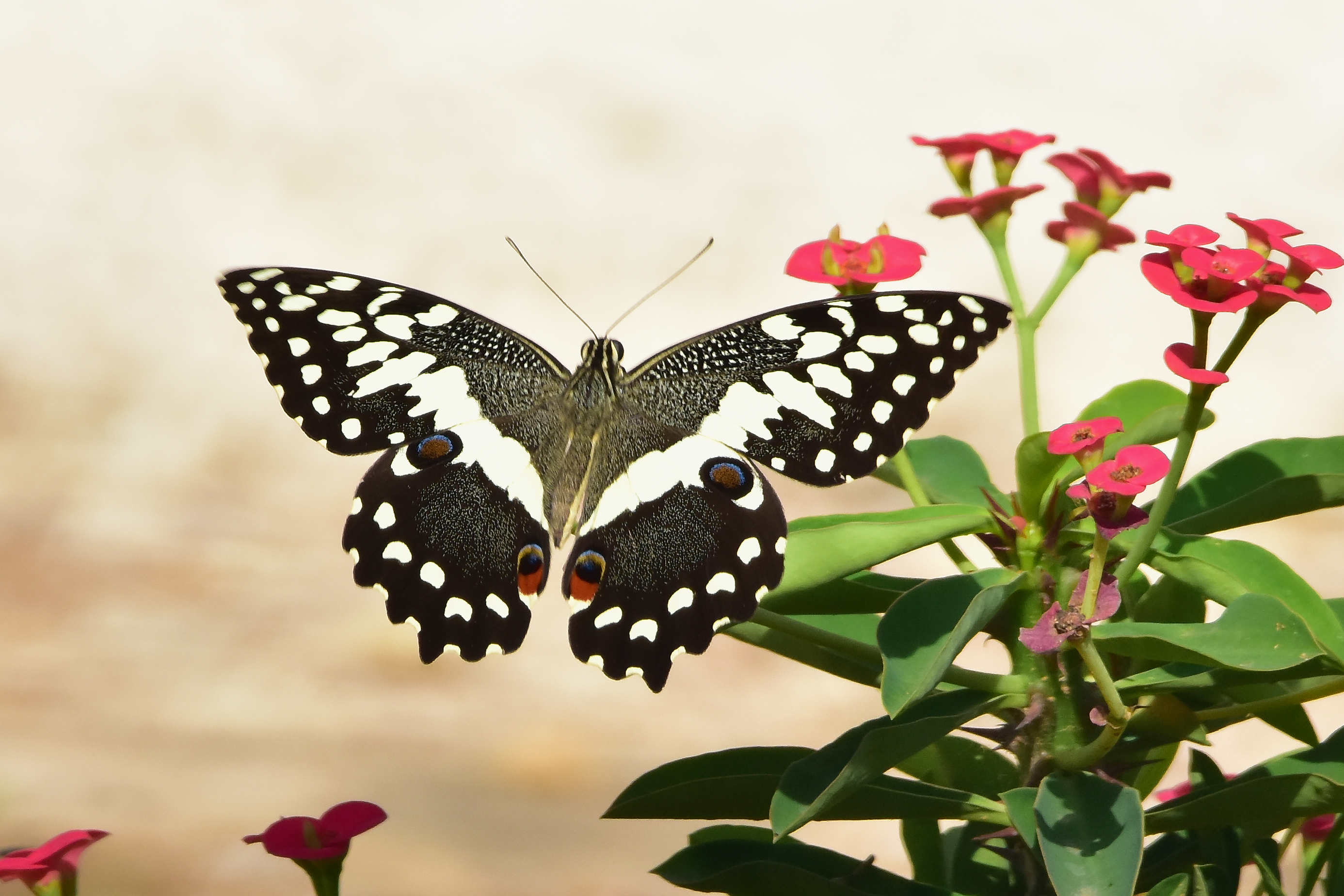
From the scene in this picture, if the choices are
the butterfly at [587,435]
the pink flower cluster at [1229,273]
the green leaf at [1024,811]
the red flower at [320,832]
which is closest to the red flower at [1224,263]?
the pink flower cluster at [1229,273]

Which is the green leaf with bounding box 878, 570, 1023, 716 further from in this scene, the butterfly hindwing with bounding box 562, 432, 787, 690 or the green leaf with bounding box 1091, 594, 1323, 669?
the butterfly hindwing with bounding box 562, 432, 787, 690

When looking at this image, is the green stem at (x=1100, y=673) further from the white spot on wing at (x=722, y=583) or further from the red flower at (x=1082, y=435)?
the white spot on wing at (x=722, y=583)

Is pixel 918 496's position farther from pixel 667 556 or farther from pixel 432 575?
pixel 432 575

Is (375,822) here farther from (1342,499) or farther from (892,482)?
(1342,499)

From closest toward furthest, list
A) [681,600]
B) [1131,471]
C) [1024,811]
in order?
[1131,471] → [1024,811] → [681,600]

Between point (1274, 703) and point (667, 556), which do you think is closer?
point (1274, 703)

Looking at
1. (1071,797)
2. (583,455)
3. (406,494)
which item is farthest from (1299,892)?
(406,494)

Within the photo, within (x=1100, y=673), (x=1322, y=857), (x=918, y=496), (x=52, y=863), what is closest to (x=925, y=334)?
(x=918, y=496)
